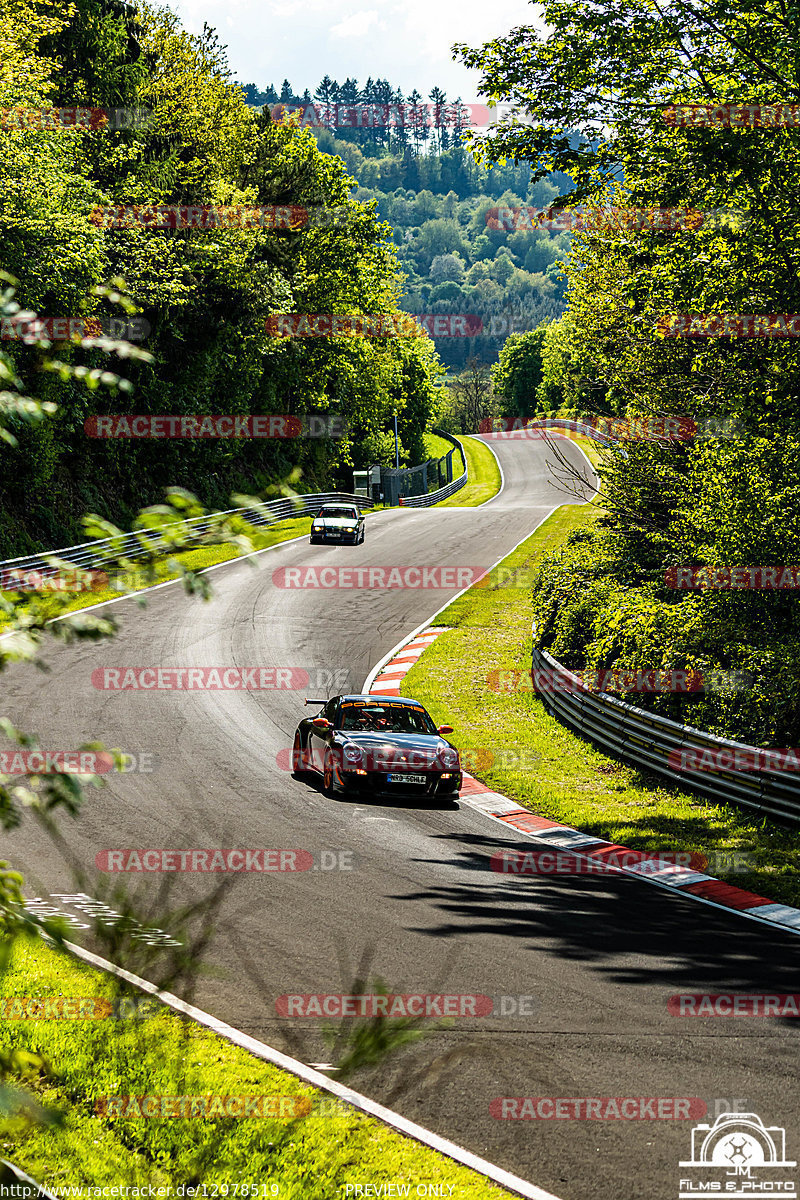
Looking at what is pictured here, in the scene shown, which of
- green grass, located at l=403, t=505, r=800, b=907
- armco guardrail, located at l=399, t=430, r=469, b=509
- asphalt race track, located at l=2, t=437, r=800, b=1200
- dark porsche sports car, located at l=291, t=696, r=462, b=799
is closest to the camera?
asphalt race track, located at l=2, t=437, r=800, b=1200

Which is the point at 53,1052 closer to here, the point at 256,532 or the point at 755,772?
the point at 256,532

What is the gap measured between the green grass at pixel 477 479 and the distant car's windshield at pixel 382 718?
44.3 metres

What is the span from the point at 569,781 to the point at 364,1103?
10.3 metres

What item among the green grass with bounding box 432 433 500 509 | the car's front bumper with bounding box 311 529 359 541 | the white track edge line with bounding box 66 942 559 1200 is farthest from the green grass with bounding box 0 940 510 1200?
the green grass with bounding box 432 433 500 509

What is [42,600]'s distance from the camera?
127 inches

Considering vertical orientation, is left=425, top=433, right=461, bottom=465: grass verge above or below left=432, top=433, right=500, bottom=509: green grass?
above

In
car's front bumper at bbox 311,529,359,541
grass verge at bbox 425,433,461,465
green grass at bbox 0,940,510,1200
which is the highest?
grass verge at bbox 425,433,461,465

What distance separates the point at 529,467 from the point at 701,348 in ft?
206

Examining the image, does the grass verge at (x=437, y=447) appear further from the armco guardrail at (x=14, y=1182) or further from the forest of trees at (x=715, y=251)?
the armco guardrail at (x=14, y=1182)

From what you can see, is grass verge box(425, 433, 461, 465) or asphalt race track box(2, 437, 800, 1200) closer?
asphalt race track box(2, 437, 800, 1200)

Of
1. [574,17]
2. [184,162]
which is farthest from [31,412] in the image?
[184,162]

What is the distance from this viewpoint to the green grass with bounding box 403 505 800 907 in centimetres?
1305

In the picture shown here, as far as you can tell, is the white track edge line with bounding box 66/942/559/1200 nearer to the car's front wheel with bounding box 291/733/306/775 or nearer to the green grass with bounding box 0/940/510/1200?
the green grass with bounding box 0/940/510/1200

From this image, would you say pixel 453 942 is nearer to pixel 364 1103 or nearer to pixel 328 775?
pixel 364 1103
